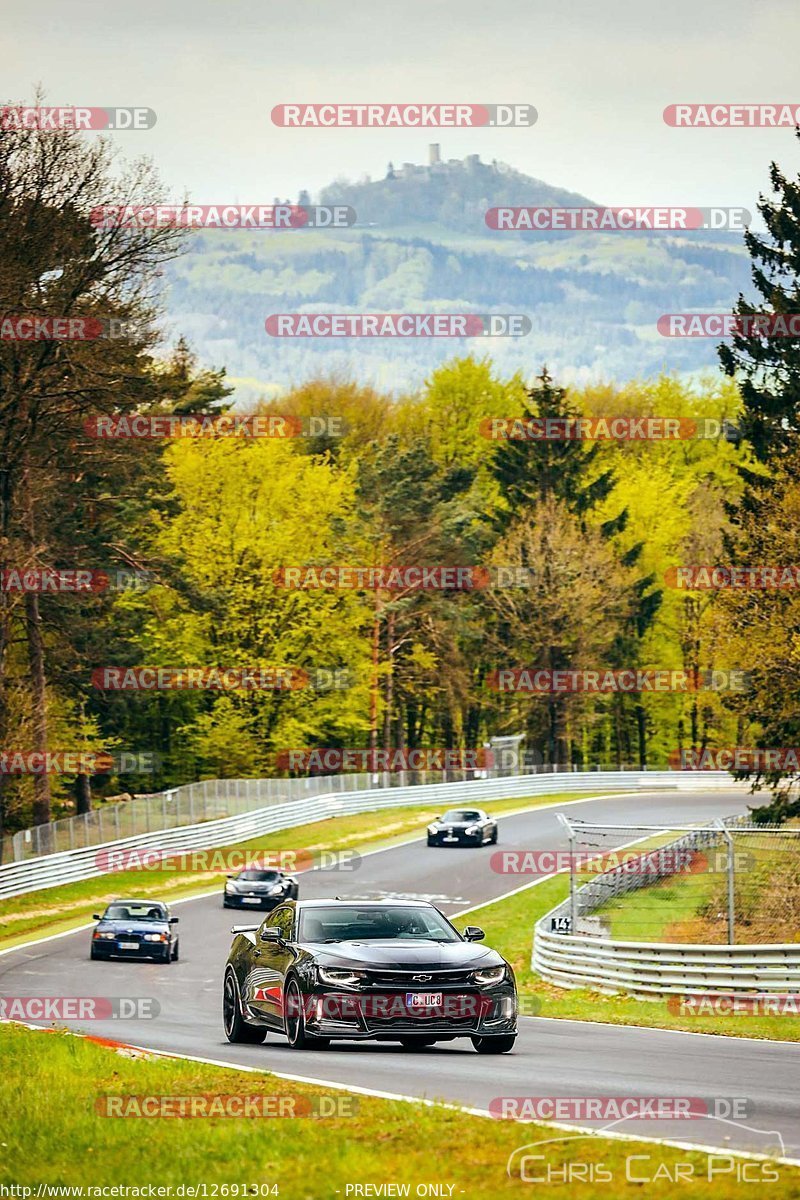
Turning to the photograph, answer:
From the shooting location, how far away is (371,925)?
52.9 feet

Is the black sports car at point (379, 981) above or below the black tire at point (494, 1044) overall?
above

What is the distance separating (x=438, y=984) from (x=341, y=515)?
61.0 meters

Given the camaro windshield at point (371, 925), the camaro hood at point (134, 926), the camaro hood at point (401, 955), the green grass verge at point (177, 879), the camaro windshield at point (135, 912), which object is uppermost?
the camaro windshield at point (371, 925)

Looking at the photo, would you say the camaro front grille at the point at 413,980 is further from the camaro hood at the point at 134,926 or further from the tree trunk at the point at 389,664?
the tree trunk at the point at 389,664

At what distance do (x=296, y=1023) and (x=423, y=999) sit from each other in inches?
53.7

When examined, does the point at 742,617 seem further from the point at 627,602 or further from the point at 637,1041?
the point at 627,602

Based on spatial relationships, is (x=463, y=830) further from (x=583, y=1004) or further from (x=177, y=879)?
(x=583, y=1004)

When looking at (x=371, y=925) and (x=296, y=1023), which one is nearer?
(x=296, y=1023)

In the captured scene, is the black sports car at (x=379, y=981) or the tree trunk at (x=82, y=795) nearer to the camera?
the black sports car at (x=379, y=981)

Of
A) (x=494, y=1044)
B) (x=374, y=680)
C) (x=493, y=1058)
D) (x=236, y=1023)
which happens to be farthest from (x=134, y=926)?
(x=374, y=680)

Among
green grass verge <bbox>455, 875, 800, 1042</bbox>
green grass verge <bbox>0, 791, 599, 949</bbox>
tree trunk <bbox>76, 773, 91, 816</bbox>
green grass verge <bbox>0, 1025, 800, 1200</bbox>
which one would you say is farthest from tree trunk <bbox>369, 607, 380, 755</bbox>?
green grass verge <bbox>0, 1025, 800, 1200</bbox>

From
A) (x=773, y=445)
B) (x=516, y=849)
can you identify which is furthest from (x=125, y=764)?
(x=773, y=445)

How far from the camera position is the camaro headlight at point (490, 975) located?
14898mm

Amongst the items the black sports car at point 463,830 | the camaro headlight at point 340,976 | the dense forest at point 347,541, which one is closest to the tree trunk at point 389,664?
the dense forest at point 347,541
